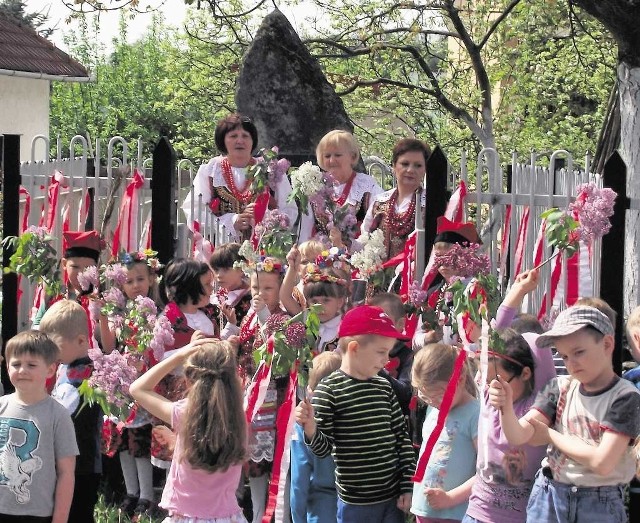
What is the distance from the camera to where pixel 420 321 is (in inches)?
253

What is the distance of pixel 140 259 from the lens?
6895 millimetres

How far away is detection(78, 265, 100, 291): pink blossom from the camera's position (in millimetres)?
6844

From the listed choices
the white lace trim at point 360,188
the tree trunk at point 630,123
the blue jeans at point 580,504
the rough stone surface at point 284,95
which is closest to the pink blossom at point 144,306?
the white lace trim at point 360,188

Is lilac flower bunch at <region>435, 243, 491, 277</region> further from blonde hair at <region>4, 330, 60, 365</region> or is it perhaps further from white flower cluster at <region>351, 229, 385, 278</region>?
blonde hair at <region>4, 330, 60, 365</region>

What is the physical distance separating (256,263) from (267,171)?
1.56 metres

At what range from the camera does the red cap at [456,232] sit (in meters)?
6.34

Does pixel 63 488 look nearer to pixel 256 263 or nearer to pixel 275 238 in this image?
pixel 256 263

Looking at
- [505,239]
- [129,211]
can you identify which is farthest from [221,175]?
[505,239]

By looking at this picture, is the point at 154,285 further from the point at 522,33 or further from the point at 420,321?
the point at 522,33

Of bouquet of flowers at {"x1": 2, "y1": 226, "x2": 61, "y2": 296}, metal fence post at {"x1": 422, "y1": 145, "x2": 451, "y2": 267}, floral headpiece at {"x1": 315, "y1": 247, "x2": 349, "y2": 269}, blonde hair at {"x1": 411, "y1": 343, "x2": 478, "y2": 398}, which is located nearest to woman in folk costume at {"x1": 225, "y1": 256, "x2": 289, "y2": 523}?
floral headpiece at {"x1": 315, "y1": 247, "x2": 349, "y2": 269}

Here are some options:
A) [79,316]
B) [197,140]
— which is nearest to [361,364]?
[79,316]

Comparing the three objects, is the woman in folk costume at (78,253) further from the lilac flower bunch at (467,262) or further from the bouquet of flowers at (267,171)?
the lilac flower bunch at (467,262)

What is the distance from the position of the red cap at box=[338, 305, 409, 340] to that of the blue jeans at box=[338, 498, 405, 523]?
0.72 meters

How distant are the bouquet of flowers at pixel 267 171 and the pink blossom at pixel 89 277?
137 centimetres
